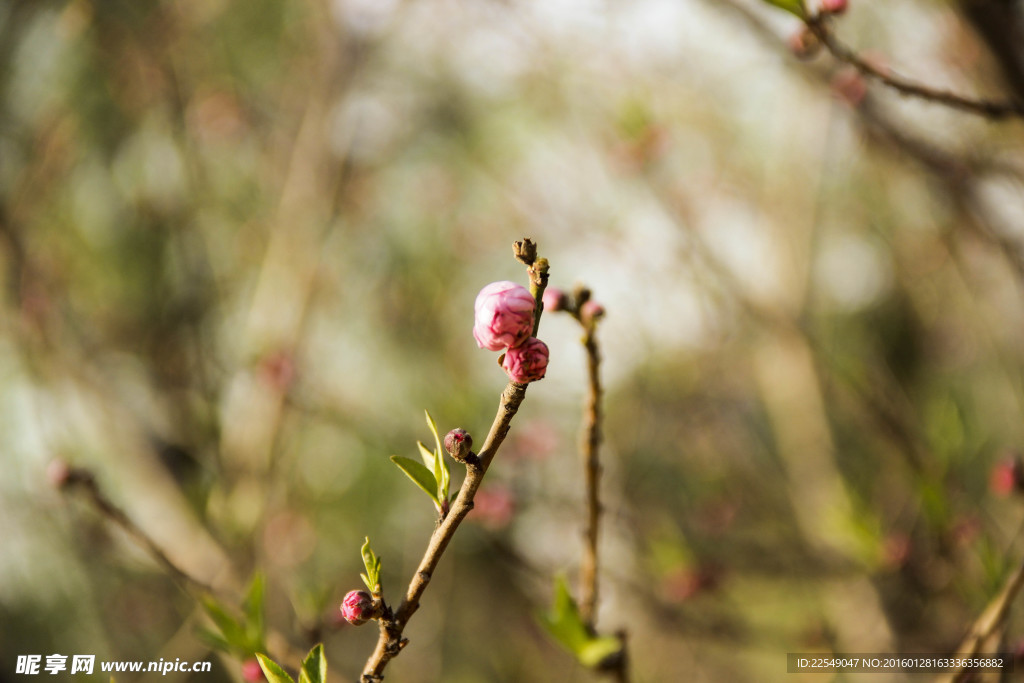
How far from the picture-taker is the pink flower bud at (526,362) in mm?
636

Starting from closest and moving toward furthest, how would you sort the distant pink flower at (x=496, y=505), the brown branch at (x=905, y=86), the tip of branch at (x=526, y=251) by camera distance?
the tip of branch at (x=526, y=251) → the brown branch at (x=905, y=86) → the distant pink flower at (x=496, y=505)

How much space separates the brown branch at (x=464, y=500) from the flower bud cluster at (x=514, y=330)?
0.01m

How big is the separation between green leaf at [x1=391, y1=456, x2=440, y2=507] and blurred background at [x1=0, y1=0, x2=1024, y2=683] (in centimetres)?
66

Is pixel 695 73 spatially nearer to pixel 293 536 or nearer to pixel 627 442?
pixel 627 442

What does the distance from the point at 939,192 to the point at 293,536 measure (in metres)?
3.10

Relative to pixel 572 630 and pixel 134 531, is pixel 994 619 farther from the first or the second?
pixel 134 531

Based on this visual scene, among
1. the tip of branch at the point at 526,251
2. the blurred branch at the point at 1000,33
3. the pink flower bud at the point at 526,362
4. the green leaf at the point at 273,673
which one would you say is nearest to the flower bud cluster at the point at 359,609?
the green leaf at the point at 273,673

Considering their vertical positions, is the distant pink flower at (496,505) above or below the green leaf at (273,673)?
above

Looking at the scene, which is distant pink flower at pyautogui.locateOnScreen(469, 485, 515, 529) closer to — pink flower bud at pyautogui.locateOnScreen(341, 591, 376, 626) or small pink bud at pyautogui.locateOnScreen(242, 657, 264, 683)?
small pink bud at pyautogui.locateOnScreen(242, 657, 264, 683)

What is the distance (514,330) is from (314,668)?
529 mm

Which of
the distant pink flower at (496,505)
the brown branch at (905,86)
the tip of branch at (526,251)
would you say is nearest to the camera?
the tip of branch at (526,251)

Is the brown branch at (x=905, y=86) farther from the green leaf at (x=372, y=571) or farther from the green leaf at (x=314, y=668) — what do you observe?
the green leaf at (x=314, y=668)

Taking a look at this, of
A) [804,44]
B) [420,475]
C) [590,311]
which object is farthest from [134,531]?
[804,44]

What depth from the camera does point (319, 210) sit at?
2.86m
